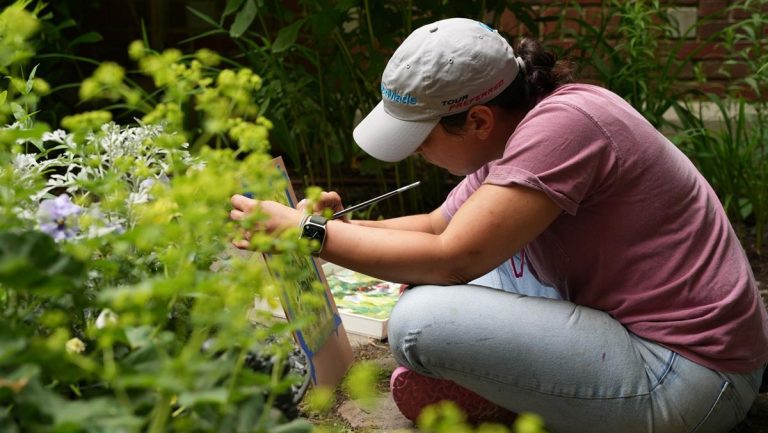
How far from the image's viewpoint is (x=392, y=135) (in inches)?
73.5

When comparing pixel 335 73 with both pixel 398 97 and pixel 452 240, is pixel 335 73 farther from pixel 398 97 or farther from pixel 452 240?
pixel 452 240

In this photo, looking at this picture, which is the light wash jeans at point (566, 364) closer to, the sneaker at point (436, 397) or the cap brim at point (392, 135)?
the sneaker at point (436, 397)

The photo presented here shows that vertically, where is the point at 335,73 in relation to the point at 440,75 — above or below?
below

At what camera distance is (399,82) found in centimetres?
181

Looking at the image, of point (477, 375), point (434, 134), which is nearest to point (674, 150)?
point (434, 134)

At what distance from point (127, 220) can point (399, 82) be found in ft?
2.41

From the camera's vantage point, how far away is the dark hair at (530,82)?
1843 millimetres

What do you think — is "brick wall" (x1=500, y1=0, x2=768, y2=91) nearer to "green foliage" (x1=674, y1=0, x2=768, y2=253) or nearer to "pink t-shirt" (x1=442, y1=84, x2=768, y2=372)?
"green foliage" (x1=674, y1=0, x2=768, y2=253)

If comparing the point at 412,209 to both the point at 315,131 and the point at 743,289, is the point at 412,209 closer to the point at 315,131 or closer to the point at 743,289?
the point at 315,131

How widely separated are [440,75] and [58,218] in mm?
898

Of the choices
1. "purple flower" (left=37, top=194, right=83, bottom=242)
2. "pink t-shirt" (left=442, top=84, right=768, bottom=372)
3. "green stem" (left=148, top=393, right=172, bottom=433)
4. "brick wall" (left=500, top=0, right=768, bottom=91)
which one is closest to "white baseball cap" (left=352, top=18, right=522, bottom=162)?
"pink t-shirt" (left=442, top=84, right=768, bottom=372)

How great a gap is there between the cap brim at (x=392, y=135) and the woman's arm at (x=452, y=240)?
0.20 metres

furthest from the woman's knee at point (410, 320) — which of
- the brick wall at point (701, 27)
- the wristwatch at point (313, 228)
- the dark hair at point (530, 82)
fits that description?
the brick wall at point (701, 27)

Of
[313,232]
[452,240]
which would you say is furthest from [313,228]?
[452,240]
